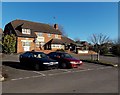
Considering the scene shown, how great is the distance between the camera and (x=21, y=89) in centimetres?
992

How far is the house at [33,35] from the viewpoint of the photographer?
4647cm

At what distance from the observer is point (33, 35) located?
160 feet

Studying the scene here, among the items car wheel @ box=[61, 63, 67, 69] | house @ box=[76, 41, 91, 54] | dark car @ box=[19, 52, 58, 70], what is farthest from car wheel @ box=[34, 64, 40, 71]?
house @ box=[76, 41, 91, 54]

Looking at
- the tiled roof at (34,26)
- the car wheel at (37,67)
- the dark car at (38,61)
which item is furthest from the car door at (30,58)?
the tiled roof at (34,26)

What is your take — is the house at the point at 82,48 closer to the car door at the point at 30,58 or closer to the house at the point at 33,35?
the house at the point at 33,35

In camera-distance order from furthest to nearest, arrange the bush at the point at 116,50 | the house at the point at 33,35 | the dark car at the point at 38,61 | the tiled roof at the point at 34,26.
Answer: the bush at the point at 116,50 → the tiled roof at the point at 34,26 → the house at the point at 33,35 → the dark car at the point at 38,61

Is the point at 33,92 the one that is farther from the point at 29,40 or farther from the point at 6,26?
the point at 6,26

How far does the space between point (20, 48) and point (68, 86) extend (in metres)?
36.2

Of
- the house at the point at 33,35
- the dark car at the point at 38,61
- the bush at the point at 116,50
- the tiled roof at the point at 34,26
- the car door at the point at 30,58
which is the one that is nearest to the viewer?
the dark car at the point at 38,61

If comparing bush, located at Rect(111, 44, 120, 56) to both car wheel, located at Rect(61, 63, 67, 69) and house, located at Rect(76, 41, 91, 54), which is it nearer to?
house, located at Rect(76, 41, 91, 54)

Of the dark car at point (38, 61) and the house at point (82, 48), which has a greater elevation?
the house at point (82, 48)

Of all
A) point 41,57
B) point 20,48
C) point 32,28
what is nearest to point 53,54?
point 41,57

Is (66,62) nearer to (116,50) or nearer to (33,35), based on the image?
(33,35)

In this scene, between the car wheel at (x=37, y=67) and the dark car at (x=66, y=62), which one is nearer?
the car wheel at (x=37, y=67)
